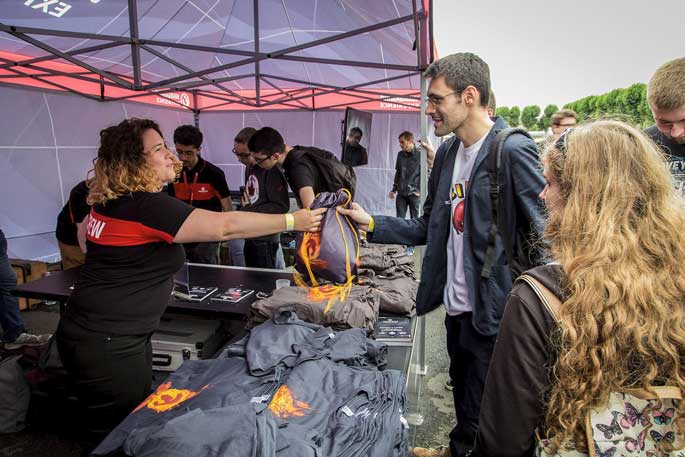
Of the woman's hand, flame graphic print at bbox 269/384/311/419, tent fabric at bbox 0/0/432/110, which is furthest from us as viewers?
tent fabric at bbox 0/0/432/110

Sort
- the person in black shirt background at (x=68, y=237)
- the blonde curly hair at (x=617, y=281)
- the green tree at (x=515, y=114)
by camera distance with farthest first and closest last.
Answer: the green tree at (x=515, y=114) → the person in black shirt background at (x=68, y=237) → the blonde curly hair at (x=617, y=281)

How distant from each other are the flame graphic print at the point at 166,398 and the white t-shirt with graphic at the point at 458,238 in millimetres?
1116

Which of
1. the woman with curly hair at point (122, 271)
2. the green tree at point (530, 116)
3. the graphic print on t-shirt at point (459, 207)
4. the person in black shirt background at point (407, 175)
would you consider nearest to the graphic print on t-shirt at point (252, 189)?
the woman with curly hair at point (122, 271)

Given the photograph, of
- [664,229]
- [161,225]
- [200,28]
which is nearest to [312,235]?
[161,225]

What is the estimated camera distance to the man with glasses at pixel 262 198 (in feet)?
→ 13.9

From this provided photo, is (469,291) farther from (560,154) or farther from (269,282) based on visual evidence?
(269,282)

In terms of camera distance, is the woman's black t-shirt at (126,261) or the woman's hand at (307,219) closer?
the woman's black t-shirt at (126,261)

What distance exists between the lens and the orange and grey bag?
222cm

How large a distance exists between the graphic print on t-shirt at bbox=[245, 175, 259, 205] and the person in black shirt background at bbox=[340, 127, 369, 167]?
2.14 meters

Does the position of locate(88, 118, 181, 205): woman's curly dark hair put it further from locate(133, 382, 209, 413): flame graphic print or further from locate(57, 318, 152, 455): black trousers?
locate(133, 382, 209, 413): flame graphic print

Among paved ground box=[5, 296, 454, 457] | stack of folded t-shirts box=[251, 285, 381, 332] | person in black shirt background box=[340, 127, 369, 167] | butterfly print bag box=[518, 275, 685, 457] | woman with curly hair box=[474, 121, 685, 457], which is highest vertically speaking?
person in black shirt background box=[340, 127, 369, 167]

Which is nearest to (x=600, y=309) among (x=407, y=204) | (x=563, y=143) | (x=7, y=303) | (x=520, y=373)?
(x=520, y=373)

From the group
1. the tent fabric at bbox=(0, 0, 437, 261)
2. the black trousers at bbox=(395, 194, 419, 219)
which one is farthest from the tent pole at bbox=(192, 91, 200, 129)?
the black trousers at bbox=(395, 194, 419, 219)

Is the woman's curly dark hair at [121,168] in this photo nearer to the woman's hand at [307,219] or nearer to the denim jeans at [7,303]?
the woman's hand at [307,219]
